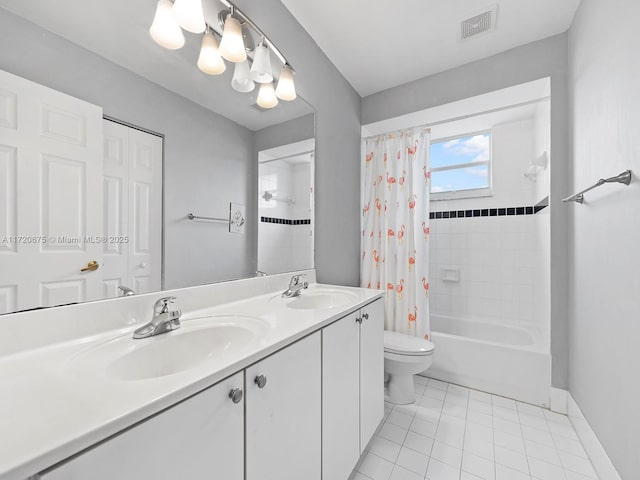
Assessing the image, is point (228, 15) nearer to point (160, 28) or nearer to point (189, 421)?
point (160, 28)

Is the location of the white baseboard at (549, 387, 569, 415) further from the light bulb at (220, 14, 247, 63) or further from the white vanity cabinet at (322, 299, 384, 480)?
the light bulb at (220, 14, 247, 63)

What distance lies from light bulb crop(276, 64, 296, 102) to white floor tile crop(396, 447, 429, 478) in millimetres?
2057

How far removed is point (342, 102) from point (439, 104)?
30.2 inches

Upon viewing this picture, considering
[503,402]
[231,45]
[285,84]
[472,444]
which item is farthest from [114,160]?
[503,402]

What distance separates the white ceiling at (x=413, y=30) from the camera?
1628 mm

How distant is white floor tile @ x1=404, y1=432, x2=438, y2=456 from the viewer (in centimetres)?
148


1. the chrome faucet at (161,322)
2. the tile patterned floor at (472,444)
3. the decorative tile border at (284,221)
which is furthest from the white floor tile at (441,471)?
the decorative tile border at (284,221)

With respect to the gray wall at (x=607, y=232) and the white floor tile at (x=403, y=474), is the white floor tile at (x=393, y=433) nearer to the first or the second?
the white floor tile at (x=403, y=474)

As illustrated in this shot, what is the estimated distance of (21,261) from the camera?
739mm

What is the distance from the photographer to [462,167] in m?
2.94

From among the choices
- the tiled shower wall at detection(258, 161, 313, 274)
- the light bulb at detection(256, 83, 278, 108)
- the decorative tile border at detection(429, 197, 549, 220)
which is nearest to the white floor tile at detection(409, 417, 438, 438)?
the tiled shower wall at detection(258, 161, 313, 274)

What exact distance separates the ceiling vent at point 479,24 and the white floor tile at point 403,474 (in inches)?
100

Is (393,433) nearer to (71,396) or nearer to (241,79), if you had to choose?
(71,396)

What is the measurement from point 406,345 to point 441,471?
0.71 metres
